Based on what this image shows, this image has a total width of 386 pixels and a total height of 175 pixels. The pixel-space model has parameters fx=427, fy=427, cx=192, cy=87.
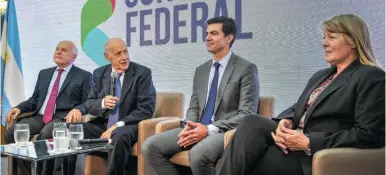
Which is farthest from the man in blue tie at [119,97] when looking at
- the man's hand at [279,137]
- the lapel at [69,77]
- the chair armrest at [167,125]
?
the man's hand at [279,137]

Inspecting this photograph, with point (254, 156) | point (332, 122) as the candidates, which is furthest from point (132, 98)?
point (332, 122)

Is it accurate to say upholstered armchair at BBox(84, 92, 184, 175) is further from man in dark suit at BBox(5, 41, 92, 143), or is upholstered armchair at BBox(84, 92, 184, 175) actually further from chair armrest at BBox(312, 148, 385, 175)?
chair armrest at BBox(312, 148, 385, 175)

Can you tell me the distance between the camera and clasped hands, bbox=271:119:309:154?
2.26m

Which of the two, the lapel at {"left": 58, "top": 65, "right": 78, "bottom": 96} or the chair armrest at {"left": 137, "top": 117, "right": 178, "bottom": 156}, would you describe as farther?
the lapel at {"left": 58, "top": 65, "right": 78, "bottom": 96}

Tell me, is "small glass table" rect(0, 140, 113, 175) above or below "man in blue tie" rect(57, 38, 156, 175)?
below

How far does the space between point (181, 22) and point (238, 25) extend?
2.05 ft

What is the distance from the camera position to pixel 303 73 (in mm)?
3389

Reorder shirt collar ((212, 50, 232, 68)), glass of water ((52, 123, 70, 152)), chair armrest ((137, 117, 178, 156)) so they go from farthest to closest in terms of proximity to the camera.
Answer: chair armrest ((137, 117, 178, 156)) < shirt collar ((212, 50, 232, 68)) < glass of water ((52, 123, 70, 152))

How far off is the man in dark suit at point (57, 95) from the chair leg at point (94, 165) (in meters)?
0.58

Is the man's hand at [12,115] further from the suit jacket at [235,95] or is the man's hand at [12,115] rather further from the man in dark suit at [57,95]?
the suit jacket at [235,95]

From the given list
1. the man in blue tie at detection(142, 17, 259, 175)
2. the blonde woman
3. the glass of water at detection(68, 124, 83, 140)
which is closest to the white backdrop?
the man in blue tie at detection(142, 17, 259, 175)

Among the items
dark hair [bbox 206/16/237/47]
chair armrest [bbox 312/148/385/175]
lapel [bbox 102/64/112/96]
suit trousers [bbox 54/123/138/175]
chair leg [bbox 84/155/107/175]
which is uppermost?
dark hair [bbox 206/16/237/47]

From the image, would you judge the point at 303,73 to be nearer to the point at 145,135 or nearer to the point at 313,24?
the point at 313,24

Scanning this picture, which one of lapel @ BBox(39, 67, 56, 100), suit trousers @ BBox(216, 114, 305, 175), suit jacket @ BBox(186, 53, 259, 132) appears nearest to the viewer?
suit trousers @ BBox(216, 114, 305, 175)
